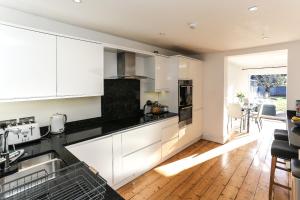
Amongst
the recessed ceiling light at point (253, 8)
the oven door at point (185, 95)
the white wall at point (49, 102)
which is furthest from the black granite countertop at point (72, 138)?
the recessed ceiling light at point (253, 8)

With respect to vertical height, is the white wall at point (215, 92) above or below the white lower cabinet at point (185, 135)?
above

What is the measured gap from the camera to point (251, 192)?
2299mm

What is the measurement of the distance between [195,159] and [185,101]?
3.92ft

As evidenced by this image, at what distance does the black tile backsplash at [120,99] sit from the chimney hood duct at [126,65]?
0.18 meters

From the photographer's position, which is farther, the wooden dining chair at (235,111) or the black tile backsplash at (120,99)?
the wooden dining chair at (235,111)

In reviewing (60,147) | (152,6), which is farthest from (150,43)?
(60,147)

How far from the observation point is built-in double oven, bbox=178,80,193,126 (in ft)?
11.5

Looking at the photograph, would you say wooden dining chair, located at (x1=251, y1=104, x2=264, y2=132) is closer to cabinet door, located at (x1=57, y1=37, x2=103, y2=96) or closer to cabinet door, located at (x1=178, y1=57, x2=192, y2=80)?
cabinet door, located at (x1=178, y1=57, x2=192, y2=80)

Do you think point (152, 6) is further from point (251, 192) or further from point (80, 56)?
point (251, 192)

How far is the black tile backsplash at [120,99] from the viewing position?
2.75 m

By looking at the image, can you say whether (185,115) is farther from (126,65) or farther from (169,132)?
(126,65)

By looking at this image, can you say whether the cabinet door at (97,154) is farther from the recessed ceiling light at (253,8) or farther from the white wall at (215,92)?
the white wall at (215,92)

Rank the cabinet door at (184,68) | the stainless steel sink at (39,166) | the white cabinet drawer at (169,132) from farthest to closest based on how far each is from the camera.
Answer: the cabinet door at (184,68), the white cabinet drawer at (169,132), the stainless steel sink at (39,166)

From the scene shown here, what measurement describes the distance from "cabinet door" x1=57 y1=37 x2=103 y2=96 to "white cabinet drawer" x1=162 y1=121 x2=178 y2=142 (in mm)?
1397
